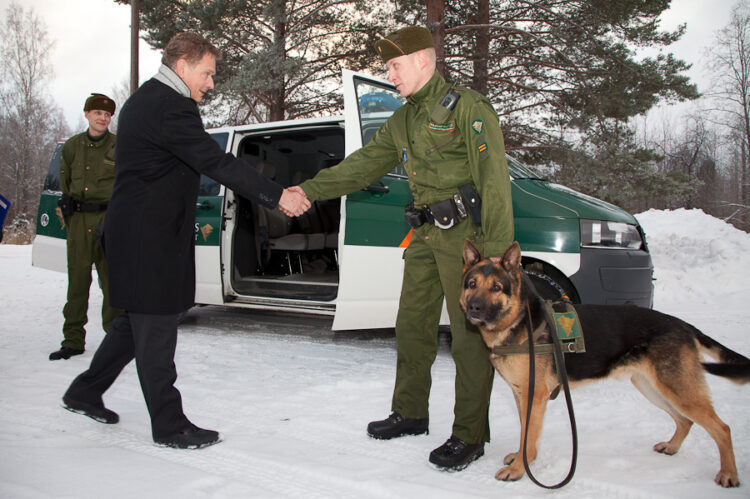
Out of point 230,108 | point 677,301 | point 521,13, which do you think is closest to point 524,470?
point 677,301

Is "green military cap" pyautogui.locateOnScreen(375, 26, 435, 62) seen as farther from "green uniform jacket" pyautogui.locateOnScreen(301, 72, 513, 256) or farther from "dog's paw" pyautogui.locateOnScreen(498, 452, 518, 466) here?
"dog's paw" pyautogui.locateOnScreen(498, 452, 518, 466)

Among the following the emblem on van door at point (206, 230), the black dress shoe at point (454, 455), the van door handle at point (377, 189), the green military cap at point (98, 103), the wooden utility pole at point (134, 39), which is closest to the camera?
the black dress shoe at point (454, 455)

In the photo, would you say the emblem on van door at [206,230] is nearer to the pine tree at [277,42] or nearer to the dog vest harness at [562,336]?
the dog vest harness at [562,336]

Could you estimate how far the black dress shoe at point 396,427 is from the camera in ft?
9.45

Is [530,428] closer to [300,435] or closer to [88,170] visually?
[300,435]

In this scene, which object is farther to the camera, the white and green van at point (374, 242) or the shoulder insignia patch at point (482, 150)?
the white and green van at point (374, 242)

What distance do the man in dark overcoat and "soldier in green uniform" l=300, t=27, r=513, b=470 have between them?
950 mm

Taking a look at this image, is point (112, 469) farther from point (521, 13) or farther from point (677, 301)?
point (521, 13)

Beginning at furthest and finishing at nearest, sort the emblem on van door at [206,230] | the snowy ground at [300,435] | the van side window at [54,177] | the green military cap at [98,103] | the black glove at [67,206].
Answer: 1. the van side window at [54,177]
2. the emblem on van door at [206,230]
3. the black glove at [67,206]
4. the green military cap at [98,103]
5. the snowy ground at [300,435]

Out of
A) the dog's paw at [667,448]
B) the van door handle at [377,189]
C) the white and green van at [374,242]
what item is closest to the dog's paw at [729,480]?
the dog's paw at [667,448]

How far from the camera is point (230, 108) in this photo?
1433cm

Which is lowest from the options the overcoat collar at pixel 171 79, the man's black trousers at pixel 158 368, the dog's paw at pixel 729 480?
the dog's paw at pixel 729 480

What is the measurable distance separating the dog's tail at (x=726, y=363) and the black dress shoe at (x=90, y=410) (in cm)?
300

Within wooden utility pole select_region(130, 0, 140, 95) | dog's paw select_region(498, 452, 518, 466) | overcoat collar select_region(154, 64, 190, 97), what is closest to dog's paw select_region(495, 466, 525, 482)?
dog's paw select_region(498, 452, 518, 466)
